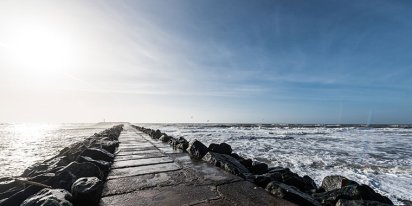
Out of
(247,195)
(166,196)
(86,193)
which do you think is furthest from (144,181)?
(247,195)

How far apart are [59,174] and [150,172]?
1.51 metres

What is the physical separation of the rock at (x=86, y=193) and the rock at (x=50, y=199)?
94 mm

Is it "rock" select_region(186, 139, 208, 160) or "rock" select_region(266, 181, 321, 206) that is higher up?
"rock" select_region(186, 139, 208, 160)

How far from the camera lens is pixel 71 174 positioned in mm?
4051

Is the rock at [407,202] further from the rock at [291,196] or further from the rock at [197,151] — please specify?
the rock at [197,151]

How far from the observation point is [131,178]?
4.35m

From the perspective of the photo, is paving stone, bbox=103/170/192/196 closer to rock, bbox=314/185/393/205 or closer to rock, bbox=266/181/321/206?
rock, bbox=266/181/321/206

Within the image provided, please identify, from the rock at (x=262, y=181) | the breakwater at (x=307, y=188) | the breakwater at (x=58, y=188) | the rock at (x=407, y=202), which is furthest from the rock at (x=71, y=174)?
the rock at (x=407, y=202)

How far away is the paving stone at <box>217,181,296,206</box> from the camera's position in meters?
3.11

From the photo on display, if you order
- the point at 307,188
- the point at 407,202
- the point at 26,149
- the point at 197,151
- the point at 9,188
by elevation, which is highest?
the point at 197,151

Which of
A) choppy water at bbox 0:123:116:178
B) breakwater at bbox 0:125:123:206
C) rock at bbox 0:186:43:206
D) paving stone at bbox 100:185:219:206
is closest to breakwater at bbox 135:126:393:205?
paving stone at bbox 100:185:219:206

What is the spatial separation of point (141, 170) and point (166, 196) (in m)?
1.78

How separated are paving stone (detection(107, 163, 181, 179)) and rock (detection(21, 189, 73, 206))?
154 centimetres

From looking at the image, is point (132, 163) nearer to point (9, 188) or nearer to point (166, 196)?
point (9, 188)
